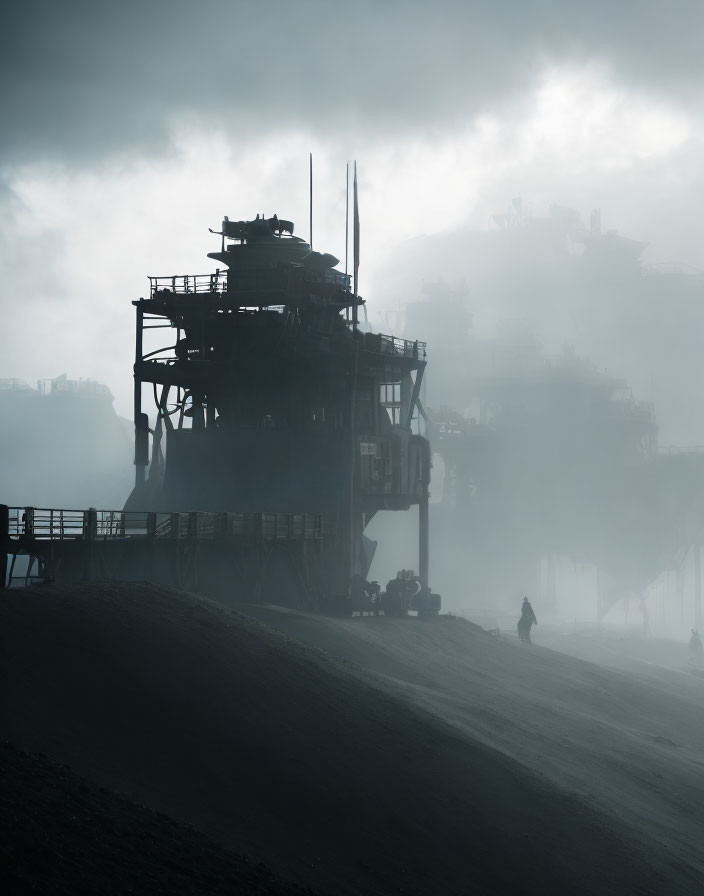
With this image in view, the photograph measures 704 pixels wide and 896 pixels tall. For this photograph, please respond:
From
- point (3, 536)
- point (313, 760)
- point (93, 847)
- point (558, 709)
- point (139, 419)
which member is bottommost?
point (558, 709)

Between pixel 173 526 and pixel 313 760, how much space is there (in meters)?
15.4

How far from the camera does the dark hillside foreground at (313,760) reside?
14.1 metres

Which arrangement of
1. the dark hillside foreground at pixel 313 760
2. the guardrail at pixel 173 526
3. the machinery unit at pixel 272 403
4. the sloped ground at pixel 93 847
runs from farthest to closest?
the machinery unit at pixel 272 403
the guardrail at pixel 173 526
the dark hillside foreground at pixel 313 760
the sloped ground at pixel 93 847

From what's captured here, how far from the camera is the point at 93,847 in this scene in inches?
437

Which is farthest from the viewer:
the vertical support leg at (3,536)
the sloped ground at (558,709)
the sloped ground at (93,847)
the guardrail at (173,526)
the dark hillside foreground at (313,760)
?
the guardrail at (173,526)

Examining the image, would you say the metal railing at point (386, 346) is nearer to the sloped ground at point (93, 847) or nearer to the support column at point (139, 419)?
the support column at point (139, 419)

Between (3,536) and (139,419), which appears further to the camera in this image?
(139,419)

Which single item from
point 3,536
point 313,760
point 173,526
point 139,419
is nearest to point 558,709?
point 173,526

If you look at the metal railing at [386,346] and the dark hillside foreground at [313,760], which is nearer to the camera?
the dark hillside foreground at [313,760]

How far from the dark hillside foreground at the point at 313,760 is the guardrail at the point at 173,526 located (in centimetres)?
482

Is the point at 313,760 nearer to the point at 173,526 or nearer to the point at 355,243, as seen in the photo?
the point at 173,526

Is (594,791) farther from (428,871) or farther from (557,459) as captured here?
(557,459)

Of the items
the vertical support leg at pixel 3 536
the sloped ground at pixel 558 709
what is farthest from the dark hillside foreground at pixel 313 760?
the vertical support leg at pixel 3 536

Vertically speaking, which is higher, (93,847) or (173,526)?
(173,526)
